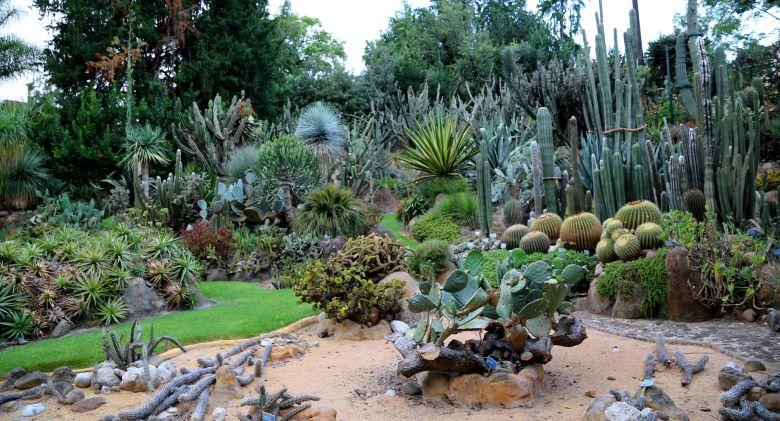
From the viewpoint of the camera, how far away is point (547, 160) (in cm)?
1120

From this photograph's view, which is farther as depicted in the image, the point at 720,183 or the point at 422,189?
the point at 422,189

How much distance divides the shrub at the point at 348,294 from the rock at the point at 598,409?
126 inches

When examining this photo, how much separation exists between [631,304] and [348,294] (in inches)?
123

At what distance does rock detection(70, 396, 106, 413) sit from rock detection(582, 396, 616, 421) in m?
3.74

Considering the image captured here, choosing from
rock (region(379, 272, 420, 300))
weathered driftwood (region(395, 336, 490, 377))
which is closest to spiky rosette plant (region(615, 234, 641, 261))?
rock (region(379, 272, 420, 300))

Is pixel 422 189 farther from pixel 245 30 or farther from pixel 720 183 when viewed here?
pixel 245 30

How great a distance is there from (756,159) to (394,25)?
98.4 ft

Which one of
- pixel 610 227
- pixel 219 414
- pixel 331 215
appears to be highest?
pixel 331 215

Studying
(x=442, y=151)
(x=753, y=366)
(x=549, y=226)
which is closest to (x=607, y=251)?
(x=549, y=226)

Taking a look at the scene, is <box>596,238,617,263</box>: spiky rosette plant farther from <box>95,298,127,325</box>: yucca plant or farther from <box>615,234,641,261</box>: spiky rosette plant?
<box>95,298,127,325</box>: yucca plant

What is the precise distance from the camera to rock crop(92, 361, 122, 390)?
5496 millimetres

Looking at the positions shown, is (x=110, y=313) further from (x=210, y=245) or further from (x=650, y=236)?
(x=650, y=236)

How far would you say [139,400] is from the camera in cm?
526

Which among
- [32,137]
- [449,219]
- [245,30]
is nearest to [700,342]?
[449,219]
